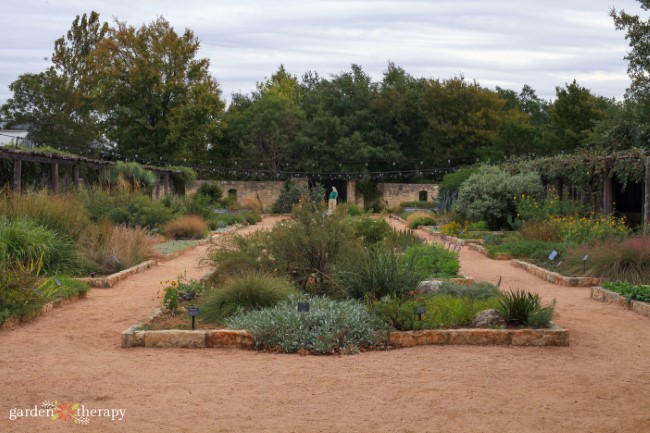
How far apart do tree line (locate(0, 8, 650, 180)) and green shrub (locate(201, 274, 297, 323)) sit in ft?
108

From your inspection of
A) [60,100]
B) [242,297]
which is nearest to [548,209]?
[242,297]

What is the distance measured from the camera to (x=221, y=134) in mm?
46500

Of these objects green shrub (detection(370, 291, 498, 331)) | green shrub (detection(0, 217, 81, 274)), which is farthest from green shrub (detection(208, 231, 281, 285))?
green shrub (detection(0, 217, 81, 274))

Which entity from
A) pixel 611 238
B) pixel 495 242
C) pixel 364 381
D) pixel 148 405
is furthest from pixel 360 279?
pixel 495 242

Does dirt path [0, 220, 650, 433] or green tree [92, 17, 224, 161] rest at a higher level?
green tree [92, 17, 224, 161]

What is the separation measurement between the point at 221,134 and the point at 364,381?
41458 mm

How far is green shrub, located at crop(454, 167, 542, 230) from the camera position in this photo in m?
22.8

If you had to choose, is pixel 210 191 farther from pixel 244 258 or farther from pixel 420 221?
pixel 244 258

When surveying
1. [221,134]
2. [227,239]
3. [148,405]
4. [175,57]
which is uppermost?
[175,57]

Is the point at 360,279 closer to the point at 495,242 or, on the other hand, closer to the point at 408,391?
the point at 408,391

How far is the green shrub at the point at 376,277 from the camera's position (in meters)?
8.90

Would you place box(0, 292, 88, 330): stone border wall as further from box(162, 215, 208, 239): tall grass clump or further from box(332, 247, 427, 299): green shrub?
box(162, 215, 208, 239): tall grass clump

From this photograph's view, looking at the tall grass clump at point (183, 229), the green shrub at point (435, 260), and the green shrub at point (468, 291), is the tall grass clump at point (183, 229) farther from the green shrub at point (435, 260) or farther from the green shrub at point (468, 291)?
the green shrub at point (468, 291)

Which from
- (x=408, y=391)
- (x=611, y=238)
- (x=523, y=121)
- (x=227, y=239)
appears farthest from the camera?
(x=523, y=121)
